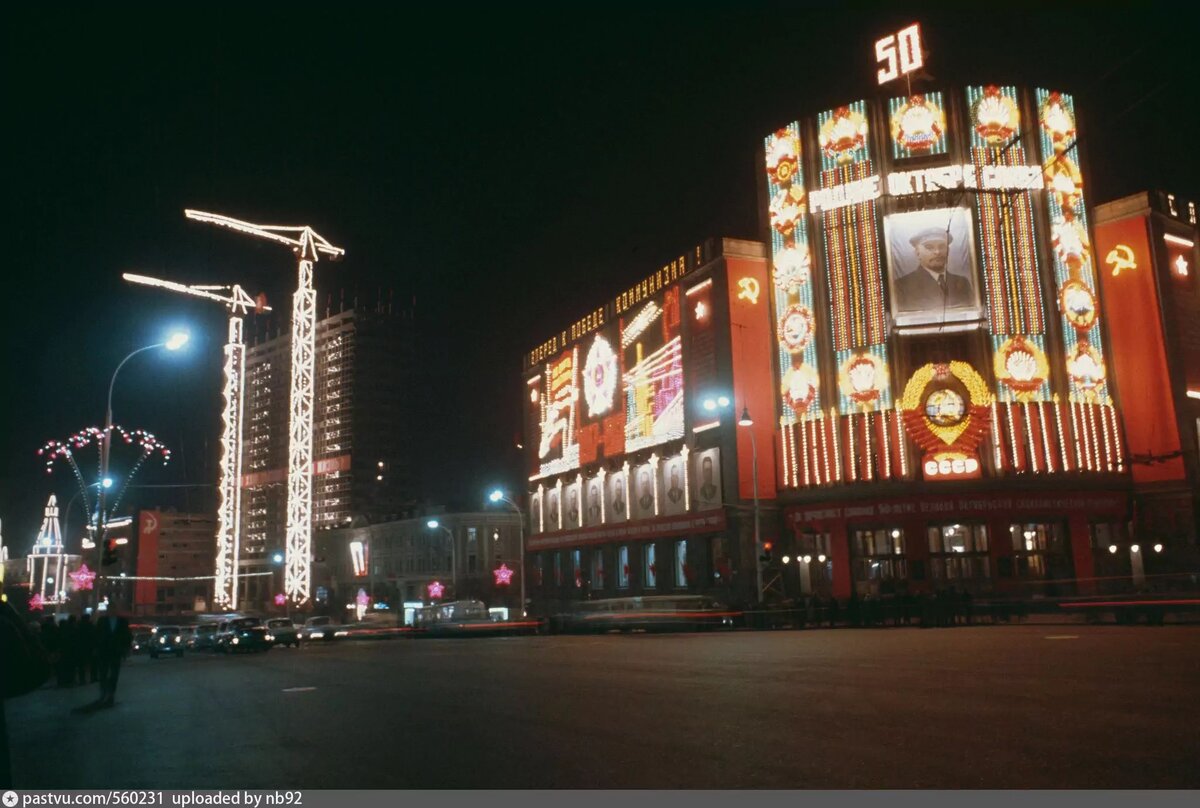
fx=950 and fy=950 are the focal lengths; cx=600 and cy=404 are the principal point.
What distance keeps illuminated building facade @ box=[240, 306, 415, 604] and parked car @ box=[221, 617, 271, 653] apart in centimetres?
10949

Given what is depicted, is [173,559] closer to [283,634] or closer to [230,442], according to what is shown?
[230,442]

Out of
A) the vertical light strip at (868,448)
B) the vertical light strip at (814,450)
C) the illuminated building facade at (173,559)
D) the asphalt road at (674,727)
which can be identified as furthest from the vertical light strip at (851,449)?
the illuminated building facade at (173,559)

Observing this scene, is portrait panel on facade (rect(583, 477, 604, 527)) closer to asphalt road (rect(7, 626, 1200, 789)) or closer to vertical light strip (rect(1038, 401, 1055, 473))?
vertical light strip (rect(1038, 401, 1055, 473))

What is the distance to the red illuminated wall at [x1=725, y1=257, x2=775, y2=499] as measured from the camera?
180ft

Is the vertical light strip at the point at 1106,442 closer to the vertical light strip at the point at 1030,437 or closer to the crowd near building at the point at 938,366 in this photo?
the crowd near building at the point at 938,366

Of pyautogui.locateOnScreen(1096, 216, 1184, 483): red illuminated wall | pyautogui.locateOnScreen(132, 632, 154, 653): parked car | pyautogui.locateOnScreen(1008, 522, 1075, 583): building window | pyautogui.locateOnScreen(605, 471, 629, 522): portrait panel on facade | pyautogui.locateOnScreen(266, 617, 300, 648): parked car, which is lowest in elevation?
pyautogui.locateOnScreen(132, 632, 154, 653): parked car

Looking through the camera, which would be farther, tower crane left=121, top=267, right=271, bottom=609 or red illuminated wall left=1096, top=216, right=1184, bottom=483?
tower crane left=121, top=267, right=271, bottom=609

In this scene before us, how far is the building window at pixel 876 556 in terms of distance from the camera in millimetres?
50844

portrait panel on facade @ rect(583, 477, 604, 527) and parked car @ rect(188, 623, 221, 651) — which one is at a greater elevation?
portrait panel on facade @ rect(583, 477, 604, 527)

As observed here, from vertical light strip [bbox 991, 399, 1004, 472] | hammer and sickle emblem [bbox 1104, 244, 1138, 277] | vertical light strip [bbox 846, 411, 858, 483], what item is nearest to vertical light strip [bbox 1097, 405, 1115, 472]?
vertical light strip [bbox 991, 399, 1004, 472]

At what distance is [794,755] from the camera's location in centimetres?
792

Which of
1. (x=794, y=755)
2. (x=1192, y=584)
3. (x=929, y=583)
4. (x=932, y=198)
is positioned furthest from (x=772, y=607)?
(x=794, y=755)

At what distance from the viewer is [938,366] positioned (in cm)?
4972

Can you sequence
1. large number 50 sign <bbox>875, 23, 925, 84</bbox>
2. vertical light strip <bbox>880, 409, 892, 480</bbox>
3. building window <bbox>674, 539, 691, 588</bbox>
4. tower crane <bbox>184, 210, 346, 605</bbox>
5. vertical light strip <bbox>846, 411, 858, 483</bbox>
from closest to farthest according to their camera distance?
vertical light strip <bbox>880, 409, 892, 480</bbox> < vertical light strip <bbox>846, 411, 858, 483</bbox> < large number 50 sign <bbox>875, 23, 925, 84</bbox> < building window <bbox>674, 539, 691, 588</bbox> < tower crane <bbox>184, 210, 346, 605</bbox>
